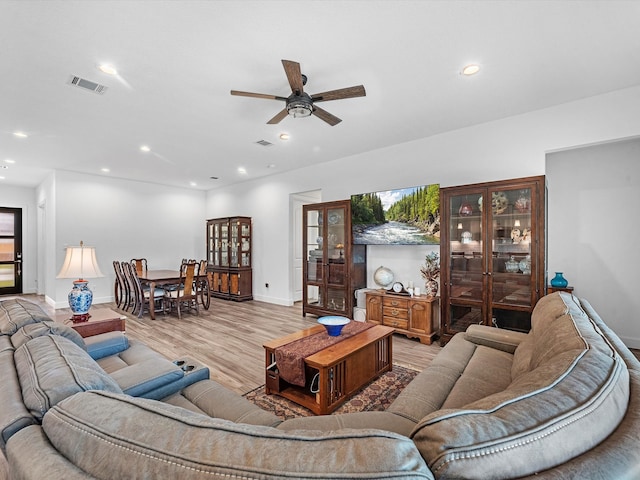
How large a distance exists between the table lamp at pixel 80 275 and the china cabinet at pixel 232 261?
408 cm

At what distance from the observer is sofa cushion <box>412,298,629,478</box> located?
643 mm

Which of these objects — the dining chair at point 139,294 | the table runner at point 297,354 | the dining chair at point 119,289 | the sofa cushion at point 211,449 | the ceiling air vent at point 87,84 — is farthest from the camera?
the dining chair at point 119,289

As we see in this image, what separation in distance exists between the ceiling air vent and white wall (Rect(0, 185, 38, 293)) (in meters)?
7.25

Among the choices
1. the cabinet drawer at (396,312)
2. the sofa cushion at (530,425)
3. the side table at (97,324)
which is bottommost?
the cabinet drawer at (396,312)

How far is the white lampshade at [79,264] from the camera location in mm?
2879

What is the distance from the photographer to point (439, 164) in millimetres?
4352

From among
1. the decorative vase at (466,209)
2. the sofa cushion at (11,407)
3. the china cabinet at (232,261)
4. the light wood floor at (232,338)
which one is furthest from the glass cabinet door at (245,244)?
the sofa cushion at (11,407)

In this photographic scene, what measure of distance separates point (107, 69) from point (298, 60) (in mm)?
1726

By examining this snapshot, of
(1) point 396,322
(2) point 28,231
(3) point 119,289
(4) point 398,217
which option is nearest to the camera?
(1) point 396,322

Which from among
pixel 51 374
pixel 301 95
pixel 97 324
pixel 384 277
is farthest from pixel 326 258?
pixel 51 374

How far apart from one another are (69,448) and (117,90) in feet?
11.3

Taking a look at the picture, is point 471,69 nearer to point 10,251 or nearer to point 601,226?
point 601,226

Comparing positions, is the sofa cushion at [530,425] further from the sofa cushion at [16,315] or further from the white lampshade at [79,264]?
the white lampshade at [79,264]

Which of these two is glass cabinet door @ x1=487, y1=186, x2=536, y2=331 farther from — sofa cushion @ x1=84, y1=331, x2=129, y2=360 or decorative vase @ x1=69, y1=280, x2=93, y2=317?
decorative vase @ x1=69, y1=280, x2=93, y2=317
